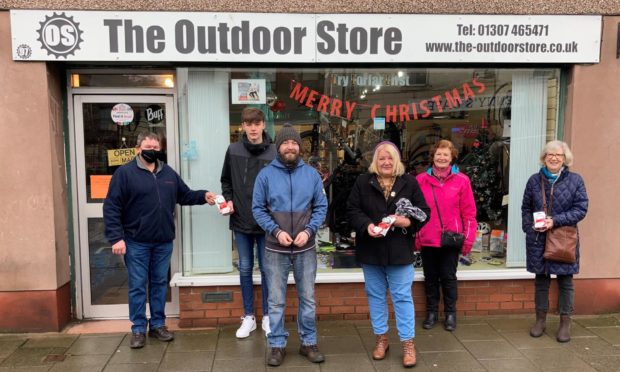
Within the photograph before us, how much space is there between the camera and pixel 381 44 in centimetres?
430

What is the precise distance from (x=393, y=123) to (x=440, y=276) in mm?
1568

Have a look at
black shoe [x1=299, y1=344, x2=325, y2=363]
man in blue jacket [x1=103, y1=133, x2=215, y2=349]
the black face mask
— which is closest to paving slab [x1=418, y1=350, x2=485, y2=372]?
black shoe [x1=299, y1=344, x2=325, y2=363]

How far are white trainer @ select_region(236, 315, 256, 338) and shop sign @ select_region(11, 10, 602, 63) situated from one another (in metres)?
2.26

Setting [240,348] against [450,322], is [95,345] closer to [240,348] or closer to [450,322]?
[240,348]

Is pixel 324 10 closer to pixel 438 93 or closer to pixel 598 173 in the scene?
pixel 438 93

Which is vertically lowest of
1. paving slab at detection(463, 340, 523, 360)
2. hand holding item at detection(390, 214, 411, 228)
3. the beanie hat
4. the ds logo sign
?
paving slab at detection(463, 340, 523, 360)

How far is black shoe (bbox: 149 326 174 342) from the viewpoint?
413cm

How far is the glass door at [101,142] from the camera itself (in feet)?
14.8

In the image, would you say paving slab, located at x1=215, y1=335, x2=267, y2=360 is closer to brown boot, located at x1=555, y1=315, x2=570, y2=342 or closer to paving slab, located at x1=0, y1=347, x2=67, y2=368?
paving slab, located at x1=0, y1=347, x2=67, y2=368

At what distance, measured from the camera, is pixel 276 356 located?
3.67 meters

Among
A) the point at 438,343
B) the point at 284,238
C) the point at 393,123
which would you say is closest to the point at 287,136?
the point at 284,238

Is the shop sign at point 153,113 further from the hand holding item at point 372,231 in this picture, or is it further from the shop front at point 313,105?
the hand holding item at point 372,231

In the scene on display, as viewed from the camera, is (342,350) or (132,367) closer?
(132,367)

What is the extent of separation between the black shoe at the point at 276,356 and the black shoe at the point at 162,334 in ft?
3.21
